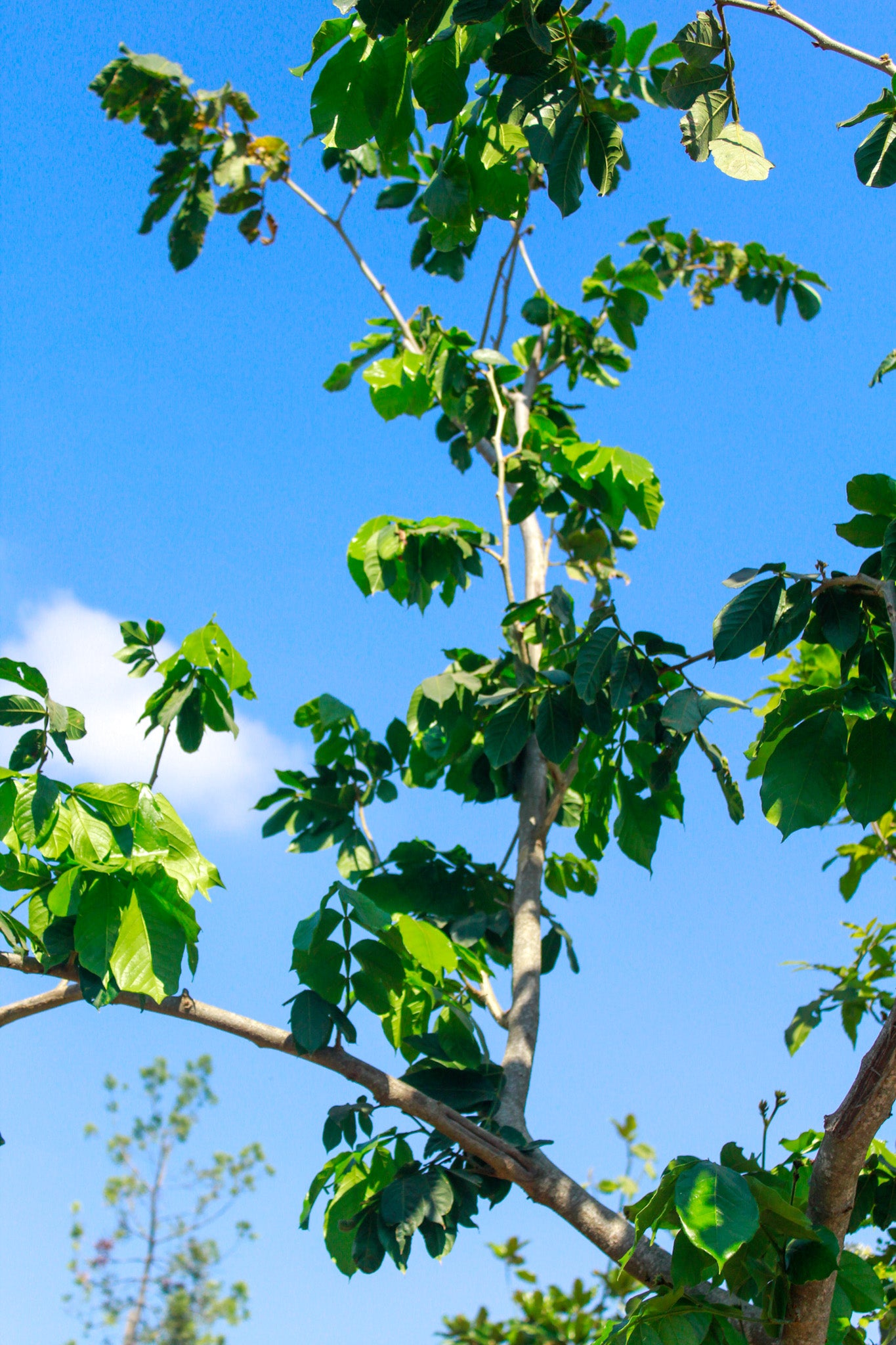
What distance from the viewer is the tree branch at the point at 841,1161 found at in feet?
5.15

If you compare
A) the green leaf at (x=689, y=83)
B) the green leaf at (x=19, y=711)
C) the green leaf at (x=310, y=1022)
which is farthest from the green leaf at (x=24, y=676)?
the green leaf at (x=689, y=83)

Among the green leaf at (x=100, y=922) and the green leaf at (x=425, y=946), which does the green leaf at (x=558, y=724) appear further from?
the green leaf at (x=100, y=922)

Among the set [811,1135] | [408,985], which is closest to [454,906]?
[408,985]

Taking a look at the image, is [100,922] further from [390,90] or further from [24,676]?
[390,90]

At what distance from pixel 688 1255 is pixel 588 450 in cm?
208

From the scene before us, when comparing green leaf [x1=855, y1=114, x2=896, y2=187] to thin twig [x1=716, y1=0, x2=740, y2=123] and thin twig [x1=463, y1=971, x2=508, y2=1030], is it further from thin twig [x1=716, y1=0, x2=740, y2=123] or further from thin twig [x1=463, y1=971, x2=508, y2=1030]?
thin twig [x1=463, y1=971, x2=508, y2=1030]

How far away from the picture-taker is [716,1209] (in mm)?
1456

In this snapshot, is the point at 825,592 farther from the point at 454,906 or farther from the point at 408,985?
the point at 454,906

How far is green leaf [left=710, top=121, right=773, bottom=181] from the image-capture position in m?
1.41

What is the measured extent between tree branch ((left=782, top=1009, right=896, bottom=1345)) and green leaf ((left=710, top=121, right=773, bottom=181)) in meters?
1.18

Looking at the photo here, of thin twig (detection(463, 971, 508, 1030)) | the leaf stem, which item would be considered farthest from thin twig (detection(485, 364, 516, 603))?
thin twig (detection(463, 971, 508, 1030))

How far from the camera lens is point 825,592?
1.98 m

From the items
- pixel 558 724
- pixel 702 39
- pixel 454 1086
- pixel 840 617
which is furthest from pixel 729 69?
pixel 454 1086

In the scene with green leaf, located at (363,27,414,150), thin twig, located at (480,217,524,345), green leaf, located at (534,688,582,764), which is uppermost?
thin twig, located at (480,217,524,345)
